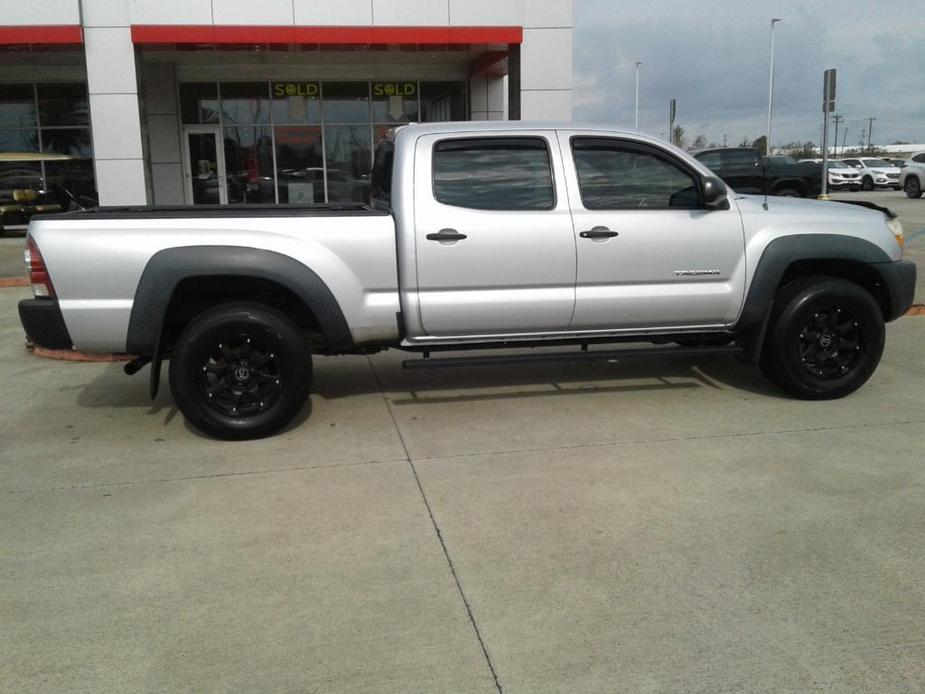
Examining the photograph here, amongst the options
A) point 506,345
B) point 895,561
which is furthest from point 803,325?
point 895,561

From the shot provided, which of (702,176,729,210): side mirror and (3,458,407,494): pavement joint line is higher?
(702,176,729,210): side mirror

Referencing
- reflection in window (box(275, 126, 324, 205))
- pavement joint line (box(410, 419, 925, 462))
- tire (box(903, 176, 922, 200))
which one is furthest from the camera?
tire (box(903, 176, 922, 200))

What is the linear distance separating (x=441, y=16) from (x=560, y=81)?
239cm

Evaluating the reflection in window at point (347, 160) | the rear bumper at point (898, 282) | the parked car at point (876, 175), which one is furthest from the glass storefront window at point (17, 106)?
the parked car at point (876, 175)

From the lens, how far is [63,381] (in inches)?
294

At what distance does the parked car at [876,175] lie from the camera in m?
37.0

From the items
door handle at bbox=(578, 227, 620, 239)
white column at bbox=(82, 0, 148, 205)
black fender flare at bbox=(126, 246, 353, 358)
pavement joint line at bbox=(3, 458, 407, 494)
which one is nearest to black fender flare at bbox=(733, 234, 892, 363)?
door handle at bbox=(578, 227, 620, 239)

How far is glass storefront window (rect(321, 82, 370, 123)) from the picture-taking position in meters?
20.3

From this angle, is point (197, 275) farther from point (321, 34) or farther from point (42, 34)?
point (42, 34)

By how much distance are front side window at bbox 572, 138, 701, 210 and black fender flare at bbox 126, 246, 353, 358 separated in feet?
6.36

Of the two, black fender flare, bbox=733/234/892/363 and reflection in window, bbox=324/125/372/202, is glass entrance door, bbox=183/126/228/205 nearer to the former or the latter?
reflection in window, bbox=324/125/372/202

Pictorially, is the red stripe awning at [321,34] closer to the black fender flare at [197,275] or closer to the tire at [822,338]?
the tire at [822,338]

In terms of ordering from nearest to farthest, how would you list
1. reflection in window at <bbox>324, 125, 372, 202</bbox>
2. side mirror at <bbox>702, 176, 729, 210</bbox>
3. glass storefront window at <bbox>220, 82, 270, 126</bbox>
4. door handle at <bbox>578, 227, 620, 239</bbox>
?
1. door handle at <bbox>578, 227, 620, 239</bbox>
2. side mirror at <bbox>702, 176, 729, 210</bbox>
3. glass storefront window at <bbox>220, 82, 270, 126</bbox>
4. reflection in window at <bbox>324, 125, 372, 202</bbox>

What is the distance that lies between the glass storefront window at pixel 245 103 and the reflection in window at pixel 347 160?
1500 mm
